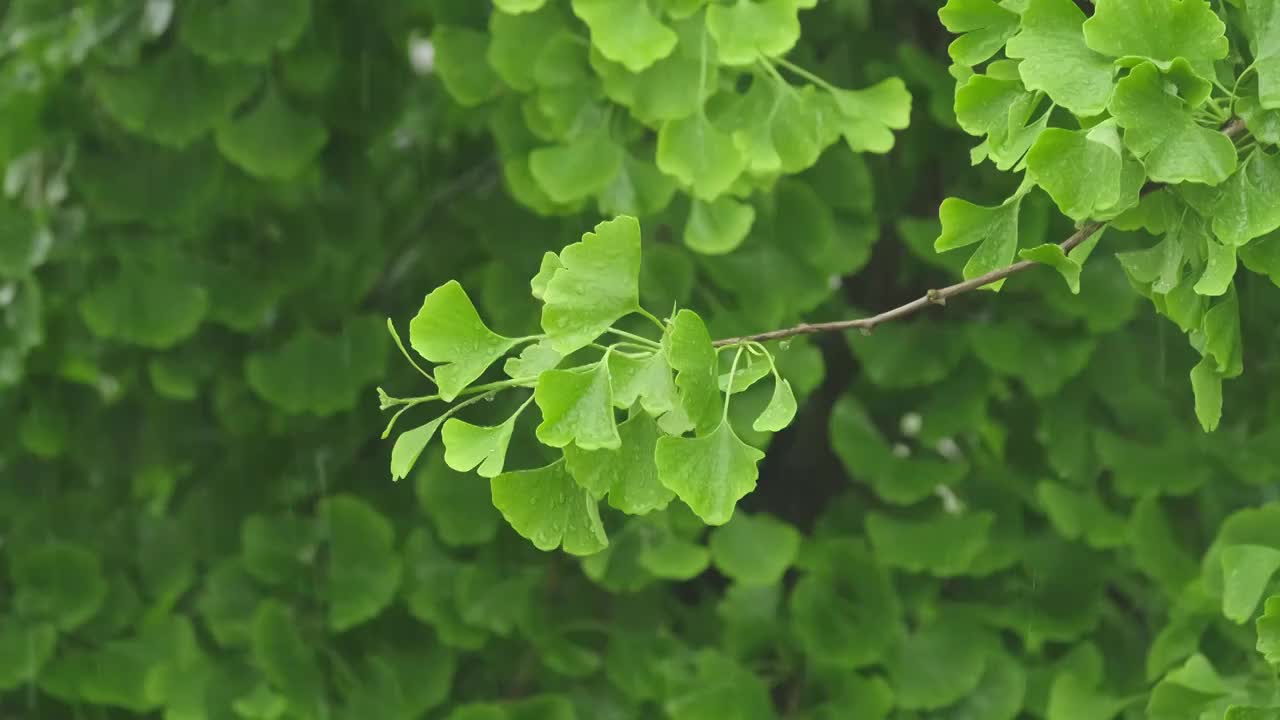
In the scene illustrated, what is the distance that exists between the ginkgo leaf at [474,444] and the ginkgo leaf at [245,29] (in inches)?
25.1

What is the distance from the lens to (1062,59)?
47 centimetres

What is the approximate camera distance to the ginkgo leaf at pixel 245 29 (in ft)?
3.43

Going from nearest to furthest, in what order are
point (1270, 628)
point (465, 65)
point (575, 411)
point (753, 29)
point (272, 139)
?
point (575, 411), point (1270, 628), point (753, 29), point (465, 65), point (272, 139)

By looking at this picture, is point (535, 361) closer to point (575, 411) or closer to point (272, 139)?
point (575, 411)

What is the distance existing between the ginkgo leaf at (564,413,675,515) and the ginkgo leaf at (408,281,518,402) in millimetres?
43

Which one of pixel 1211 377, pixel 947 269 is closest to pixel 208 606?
pixel 947 269

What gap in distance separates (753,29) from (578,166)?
0.57ft

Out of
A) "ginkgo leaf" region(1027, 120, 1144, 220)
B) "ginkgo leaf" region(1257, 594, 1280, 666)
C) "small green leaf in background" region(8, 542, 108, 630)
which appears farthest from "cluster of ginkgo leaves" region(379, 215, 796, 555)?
"small green leaf in background" region(8, 542, 108, 630)

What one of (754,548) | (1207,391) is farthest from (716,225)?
(1207,391)

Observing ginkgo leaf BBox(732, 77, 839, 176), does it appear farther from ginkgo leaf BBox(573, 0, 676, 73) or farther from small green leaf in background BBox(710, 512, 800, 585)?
small green leaf in background BBox(710, 512, 800, 585)

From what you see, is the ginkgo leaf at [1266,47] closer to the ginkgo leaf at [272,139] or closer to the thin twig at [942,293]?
the thin twig at [942,293]

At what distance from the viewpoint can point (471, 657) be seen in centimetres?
115

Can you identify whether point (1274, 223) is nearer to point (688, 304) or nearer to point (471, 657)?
point (688, 304)

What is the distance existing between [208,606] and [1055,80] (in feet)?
2.67
